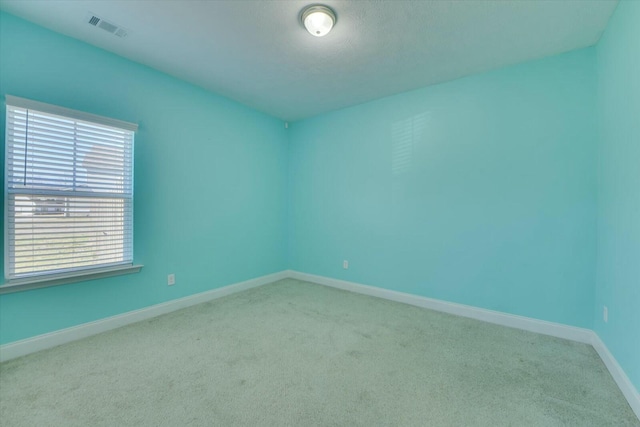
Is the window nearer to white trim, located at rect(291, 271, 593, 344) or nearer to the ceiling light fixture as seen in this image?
the ceiling light fixture

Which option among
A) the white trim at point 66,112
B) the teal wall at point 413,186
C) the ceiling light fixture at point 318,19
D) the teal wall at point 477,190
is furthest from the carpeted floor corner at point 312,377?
the ceiling light fixture at point 318,19

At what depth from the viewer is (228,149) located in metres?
3.46

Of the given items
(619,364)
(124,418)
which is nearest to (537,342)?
(619,364)

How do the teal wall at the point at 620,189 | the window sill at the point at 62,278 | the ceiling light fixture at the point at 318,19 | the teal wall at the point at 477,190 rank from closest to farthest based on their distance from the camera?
the teal wall at the point at 620,189, the ceiling light fixture at the point at 318,19, the window sill at the point at 62,278, the teal wall at the point at 477,190

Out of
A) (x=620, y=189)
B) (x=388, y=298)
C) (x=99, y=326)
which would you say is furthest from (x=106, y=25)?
(x=620, y=189)

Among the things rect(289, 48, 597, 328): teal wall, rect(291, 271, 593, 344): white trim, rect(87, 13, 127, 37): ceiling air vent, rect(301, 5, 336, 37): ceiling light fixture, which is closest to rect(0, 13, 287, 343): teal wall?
rect(87, 13, 127, 37): ceiling air vent

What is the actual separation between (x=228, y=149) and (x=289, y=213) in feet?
4.78

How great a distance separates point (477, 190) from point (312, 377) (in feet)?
7.93

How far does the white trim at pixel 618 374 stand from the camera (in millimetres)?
1494

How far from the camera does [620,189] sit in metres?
1.80

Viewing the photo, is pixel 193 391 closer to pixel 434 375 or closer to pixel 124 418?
pixel 124 418

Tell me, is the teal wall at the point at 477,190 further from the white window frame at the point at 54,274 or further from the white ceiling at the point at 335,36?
the white window frame at the point at 54,274

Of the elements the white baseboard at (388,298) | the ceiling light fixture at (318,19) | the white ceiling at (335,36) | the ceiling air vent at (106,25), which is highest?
the white ceiling at (335,36)

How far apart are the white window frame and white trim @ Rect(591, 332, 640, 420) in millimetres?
3835
